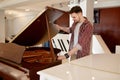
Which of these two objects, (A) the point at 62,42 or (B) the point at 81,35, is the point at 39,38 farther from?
(A) the point at 62,42

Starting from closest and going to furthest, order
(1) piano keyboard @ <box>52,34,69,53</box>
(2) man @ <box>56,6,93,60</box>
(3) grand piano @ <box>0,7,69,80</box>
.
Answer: (3) grand piano @ <box>0,7,69,80</box> → (2) man @ <box>56,6,93,60</box> → (1) piano keyboard @ <box>52,34,69,53</box>

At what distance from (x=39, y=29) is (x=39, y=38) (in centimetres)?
38

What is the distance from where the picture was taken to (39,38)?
3088 millimetres

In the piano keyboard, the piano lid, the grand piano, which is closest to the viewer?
the grand piano

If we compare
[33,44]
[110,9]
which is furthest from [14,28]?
[33,44]

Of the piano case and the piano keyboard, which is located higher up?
the piano case

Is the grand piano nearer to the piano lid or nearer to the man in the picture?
the piano lid

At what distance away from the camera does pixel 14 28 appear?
1480cm

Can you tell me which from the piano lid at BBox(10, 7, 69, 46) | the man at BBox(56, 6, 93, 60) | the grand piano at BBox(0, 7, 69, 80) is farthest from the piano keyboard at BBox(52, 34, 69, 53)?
the man at BBox(56, 6, 93, 60)

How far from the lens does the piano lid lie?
2.34m

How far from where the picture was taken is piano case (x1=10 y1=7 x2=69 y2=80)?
2156 millimetres

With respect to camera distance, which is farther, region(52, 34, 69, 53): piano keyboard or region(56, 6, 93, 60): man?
region(52, 34, 69, 53): piano keyboard

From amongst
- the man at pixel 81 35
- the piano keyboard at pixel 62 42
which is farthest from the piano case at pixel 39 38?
the piano keyboard at pixel 62 42

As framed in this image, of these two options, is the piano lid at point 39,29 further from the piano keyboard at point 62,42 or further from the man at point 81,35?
the piano keyboard at point 62,42
